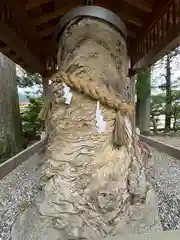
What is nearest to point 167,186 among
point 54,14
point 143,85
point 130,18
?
point 130,18

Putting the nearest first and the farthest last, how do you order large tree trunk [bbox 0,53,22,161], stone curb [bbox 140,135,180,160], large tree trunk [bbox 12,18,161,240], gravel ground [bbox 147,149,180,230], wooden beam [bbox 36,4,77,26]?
1. large tree trunk [bbox 12,18,161,240]
2. gravel ground [bbox 147,149,180,230]
3. wooden beam [bbox 36,4,77,26]
4. stone curb [bbox 140,135,180,160]
5. large tree trunk [bbox 0,53,22,161]

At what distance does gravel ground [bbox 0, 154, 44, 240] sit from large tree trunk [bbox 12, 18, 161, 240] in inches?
10.7

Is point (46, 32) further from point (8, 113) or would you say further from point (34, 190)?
point (8, 113)

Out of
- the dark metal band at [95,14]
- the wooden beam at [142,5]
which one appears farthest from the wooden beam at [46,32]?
the dark metal band at [95,14]

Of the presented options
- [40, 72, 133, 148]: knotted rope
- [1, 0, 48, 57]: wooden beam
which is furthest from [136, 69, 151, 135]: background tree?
[40, 72, 133, 148]: knotted rope

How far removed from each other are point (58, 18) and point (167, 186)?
2.17 m

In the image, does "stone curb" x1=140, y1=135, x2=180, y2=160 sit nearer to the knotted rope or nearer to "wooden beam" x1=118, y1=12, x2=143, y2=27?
"wooden beam" x1=118, y1=12, x2=143, y2=27

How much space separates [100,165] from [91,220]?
0.91ft

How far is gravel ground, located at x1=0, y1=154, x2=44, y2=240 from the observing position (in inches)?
69.4

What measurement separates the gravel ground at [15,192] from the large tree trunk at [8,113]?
109 cm

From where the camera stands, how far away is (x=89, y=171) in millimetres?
1310

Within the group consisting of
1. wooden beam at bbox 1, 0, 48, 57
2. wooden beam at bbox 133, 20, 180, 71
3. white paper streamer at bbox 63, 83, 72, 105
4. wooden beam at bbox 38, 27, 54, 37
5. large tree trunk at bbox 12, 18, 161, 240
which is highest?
wooden beam at bbox 38, 27, 54, 37

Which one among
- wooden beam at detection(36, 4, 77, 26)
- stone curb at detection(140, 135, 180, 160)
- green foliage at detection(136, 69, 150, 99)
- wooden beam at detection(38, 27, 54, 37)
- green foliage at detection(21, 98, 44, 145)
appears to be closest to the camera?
wooden beam at detection(36, 4, 77, 26)

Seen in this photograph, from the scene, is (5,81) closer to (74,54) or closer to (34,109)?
(34,109)
